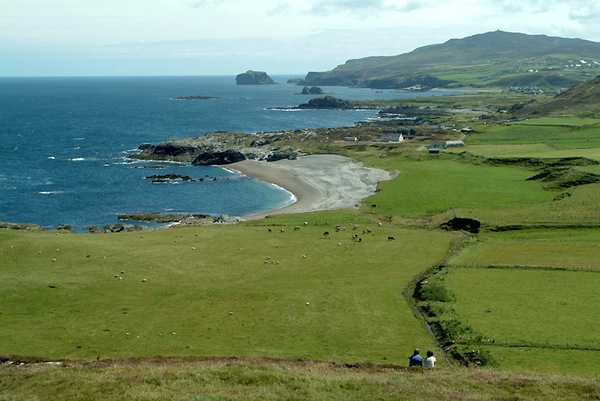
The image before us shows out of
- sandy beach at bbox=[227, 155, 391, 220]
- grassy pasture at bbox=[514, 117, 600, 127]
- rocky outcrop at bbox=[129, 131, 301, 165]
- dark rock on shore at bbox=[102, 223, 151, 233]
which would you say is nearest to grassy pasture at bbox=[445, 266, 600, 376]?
sandy beach at bbox=[227, 155, 391, 220]

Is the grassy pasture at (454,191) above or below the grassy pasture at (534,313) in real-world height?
above

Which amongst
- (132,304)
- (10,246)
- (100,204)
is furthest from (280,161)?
(132,304)

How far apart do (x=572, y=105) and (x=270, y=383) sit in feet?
580

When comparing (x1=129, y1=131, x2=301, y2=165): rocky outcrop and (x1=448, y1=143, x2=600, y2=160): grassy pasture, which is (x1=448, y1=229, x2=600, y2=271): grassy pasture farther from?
(x1=129, y1=131, x2=301, y2=165): rocky outcrop

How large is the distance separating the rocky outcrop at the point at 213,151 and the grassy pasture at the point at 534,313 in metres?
87.6

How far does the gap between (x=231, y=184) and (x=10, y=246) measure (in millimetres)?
58133

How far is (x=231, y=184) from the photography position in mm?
103188

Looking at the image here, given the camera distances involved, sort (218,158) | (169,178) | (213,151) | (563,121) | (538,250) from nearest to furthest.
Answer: (538,250) < (169,178) < (218,158) < (213,151) < (563,121)

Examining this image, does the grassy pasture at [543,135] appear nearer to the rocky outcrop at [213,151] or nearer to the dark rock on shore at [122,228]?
the rocky outcrop at [213,151]

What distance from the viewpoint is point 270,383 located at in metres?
23.2

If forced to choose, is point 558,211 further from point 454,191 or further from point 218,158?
point 218,158

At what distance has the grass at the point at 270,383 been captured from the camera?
2178 cm

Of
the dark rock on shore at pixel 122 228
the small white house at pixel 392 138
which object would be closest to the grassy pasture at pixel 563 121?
the small white house at pixel 392 138

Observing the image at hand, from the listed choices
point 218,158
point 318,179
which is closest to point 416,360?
point 318,179
